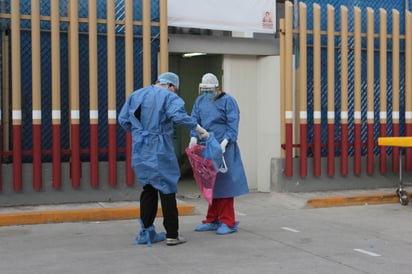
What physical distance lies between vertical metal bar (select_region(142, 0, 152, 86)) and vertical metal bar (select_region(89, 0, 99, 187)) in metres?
0.71

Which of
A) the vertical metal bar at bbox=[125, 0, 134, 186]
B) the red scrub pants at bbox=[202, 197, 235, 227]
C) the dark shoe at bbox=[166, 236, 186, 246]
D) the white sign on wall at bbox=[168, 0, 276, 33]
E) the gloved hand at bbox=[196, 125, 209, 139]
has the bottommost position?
the dark shoe at bbox=[166, 236, 186, 246]

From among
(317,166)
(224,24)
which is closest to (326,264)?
(317,166)

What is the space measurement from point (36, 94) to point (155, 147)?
9.00 feet

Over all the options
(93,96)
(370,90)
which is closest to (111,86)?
(93,96)

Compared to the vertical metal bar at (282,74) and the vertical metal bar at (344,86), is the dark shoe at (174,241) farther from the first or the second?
the vertical metal bar at (344,86)

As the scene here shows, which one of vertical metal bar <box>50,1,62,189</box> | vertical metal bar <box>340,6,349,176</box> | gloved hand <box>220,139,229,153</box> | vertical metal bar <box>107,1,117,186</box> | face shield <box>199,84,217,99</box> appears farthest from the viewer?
vertical metal bar <box>340,6,349,176</box>

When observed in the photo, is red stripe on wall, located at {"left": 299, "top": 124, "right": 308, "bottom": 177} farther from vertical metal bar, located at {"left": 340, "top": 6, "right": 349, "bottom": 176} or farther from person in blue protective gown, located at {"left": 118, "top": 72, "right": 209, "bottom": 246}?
person in blue protective gown, located at {"left": 118, "top": 72, "right": 209, "bottom": 246}

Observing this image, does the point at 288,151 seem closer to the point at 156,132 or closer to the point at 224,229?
the point at 224,229

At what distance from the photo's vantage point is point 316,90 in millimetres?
9953

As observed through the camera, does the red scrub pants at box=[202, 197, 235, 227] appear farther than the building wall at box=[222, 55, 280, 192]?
No

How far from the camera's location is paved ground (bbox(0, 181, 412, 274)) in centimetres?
562

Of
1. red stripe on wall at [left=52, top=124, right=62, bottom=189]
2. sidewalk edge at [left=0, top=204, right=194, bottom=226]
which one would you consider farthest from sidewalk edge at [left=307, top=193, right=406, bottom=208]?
red stripe on wall at [left=52, top=124, right=62, bottom=189]

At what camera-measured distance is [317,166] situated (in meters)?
10.0

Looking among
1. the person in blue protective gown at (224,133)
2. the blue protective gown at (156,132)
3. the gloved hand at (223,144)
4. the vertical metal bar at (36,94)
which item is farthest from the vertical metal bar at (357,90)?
the vertical metal bar at (36,94)
